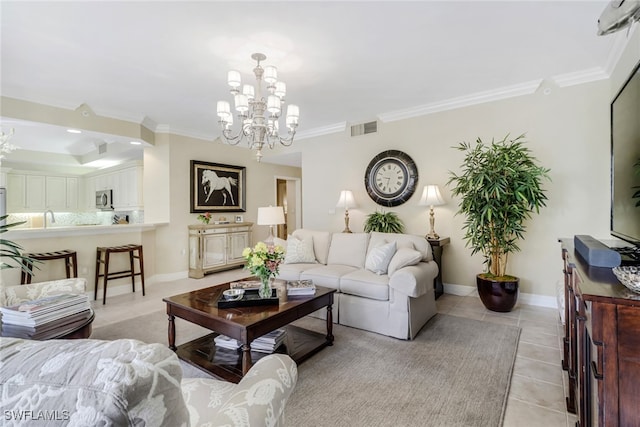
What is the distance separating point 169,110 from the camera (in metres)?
4.40

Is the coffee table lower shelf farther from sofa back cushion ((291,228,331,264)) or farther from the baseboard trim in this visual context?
the baseboard trim

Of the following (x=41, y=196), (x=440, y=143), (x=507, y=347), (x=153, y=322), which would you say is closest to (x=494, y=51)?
(x=440, y=143)

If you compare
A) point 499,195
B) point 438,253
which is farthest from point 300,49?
point 438,253

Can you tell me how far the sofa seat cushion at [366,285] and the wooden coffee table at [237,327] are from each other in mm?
454

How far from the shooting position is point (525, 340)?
271 cm

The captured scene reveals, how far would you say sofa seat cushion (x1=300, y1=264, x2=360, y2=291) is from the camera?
319cm

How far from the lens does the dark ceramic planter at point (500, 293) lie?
3.30 metres

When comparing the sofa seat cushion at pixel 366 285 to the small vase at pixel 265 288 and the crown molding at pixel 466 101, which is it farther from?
the crown molding at pixel 466 101

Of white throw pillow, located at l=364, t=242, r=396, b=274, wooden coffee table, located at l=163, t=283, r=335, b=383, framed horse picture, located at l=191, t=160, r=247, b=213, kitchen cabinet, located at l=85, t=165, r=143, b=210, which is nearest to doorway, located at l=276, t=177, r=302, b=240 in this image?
framed horse picture, located at l=191, t=160, r=247, b=213

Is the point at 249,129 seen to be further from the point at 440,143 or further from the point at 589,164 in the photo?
the point at 589,164

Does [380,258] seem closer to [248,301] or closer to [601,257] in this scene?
[248,301]

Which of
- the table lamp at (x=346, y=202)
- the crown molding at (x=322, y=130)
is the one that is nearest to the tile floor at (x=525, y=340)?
the table lamp at (x=346, y=202)

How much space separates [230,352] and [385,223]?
2.90 meters

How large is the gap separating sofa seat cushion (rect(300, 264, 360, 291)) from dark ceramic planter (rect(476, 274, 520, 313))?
1517 millimetres
